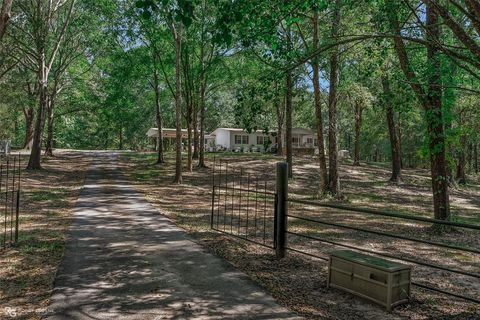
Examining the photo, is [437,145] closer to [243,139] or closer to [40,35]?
[40,35]

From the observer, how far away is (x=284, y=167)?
7.14 metres

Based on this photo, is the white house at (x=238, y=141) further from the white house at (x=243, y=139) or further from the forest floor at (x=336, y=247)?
the forest floor at (x=336, y=247)

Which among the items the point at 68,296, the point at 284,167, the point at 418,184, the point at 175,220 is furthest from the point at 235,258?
the point at 418,184

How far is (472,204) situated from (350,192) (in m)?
6.15

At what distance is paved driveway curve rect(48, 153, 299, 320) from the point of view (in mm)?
5039

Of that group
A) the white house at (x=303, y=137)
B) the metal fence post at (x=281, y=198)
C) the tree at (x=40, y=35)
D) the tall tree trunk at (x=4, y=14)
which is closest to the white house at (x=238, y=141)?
the white house at (x=303, y=137)

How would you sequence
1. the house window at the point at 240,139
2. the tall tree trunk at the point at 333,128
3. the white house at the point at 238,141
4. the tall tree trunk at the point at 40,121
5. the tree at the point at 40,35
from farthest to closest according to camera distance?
the house window at the point at 240,139 → the white house at the point at 238,141 → the tall tree trunk at the point at 40,121 → the tree at the point at 40,35 → the tall tree trunk at the point at 333,128

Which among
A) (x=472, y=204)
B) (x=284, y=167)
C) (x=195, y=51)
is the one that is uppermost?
(x=195, y=51)

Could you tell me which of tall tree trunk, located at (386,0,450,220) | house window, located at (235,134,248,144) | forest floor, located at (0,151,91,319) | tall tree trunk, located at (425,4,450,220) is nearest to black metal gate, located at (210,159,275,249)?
forest floor, located at (0,151,91,319)

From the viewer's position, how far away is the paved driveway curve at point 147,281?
5039 mm

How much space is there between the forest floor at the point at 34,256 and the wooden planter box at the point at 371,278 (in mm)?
3893

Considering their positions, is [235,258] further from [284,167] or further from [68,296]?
[68,296]

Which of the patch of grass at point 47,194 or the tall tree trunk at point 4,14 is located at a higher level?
the tall tree trunk at point 4,14

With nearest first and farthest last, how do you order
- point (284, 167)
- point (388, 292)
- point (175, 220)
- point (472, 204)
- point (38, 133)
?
1. point (388, 292)
2. point (284, 167)
3. point (175, 220)
4. point (472, 204)
5. point (38, 133)
